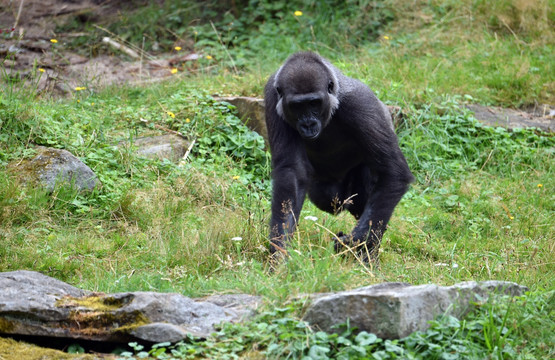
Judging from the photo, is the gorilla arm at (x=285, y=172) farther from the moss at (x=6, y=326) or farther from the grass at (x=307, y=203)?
the moss at (x=6, y=326)

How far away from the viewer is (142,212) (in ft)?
20.0

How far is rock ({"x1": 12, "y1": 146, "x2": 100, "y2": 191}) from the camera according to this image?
6.06m

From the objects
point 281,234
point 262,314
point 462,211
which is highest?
point 262,314

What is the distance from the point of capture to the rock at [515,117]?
8430 mm

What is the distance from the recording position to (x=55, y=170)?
20.1 ft

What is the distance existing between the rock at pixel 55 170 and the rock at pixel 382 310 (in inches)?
143

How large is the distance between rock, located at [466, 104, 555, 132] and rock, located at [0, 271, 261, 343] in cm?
597

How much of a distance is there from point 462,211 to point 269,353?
4.25 meters

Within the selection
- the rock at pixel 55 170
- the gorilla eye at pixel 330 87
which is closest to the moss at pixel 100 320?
the gorilla eye at pixel 330 87

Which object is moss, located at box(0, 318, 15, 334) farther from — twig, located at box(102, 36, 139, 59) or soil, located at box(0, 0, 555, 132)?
twig, located at box(102, 36, 139, 59)

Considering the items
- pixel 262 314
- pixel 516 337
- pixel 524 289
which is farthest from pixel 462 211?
pixel 262 314

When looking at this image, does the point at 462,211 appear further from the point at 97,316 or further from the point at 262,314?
the point at 97,316

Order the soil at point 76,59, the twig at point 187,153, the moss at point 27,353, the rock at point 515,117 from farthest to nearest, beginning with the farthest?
the soil at point 76,59, the rock at point 515,117, the twig at point 187,153, the moss at point 27,353

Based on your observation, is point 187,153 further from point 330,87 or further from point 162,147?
point 330,87
